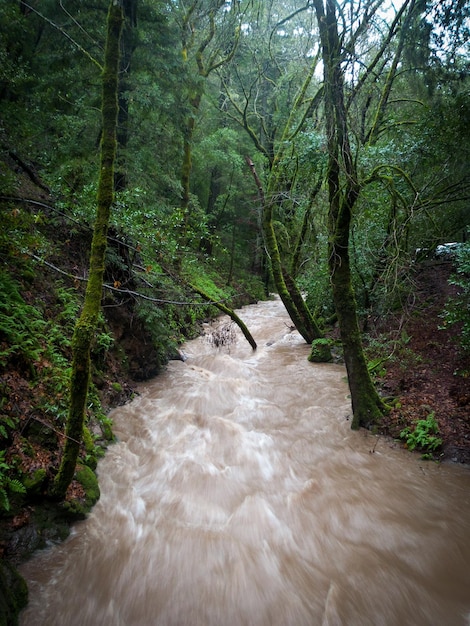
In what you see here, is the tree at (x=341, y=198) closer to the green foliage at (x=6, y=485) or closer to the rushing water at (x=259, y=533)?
the rushing water at (x=259, y=533)

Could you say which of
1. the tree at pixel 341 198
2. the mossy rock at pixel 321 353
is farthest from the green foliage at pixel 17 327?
the mossy rock at pixel 321 353

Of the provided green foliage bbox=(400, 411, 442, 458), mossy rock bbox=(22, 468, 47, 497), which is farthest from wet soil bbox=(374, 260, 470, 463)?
mossy rock bbox=(22, 468, 47, 497)

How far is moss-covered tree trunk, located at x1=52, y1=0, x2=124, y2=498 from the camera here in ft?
10.5

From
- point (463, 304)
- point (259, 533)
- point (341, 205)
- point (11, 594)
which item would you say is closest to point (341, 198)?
point (341, 205)

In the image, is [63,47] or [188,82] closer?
[63,47]

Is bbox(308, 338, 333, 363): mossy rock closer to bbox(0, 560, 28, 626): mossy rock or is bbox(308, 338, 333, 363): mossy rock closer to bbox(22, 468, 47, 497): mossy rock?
bbox(22, 468, 47, 497): mossy rock

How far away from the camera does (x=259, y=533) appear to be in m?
4.03

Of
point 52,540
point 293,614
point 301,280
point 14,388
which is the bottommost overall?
point 293,614

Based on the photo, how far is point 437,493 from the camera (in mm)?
4547

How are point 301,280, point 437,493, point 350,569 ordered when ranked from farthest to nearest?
point 301,280 < point 437,493 < point 350,569

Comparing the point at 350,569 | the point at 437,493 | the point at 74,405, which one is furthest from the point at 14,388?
the point at 437,493

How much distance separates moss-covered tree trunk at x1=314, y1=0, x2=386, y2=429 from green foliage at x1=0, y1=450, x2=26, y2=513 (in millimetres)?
5084

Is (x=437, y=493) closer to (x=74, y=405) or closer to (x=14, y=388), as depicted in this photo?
(x=74, y=405)

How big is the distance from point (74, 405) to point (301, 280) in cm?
1088
